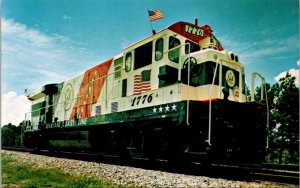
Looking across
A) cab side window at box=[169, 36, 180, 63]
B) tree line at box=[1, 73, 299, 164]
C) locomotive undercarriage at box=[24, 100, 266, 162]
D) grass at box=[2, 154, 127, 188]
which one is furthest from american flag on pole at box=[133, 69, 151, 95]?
tree line at box=[1, 73, 299, 164]

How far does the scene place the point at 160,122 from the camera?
6.91 metres

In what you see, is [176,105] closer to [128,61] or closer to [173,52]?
[173,52]

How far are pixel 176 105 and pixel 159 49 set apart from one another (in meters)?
1.71

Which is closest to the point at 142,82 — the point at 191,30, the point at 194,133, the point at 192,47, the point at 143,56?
the point at 143,56

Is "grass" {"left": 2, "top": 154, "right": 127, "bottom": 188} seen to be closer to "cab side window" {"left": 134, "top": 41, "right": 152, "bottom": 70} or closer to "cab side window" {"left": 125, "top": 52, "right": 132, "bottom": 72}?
"cab side window" {"left": 134, "top": 41, "right": 152, "bottom": 70}

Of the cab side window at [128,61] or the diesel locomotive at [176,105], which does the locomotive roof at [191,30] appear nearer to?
the diesel locomotive at [176,105]

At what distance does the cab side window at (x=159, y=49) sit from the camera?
7.31 meters

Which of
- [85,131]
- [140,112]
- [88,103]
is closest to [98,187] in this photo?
[140,112]

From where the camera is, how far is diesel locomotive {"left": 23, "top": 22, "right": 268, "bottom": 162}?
19.9 ft

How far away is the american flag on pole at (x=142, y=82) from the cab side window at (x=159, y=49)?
1.49ft

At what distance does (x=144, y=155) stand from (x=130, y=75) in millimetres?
2362

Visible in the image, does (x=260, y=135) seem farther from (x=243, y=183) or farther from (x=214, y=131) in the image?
(x=243, y=183)

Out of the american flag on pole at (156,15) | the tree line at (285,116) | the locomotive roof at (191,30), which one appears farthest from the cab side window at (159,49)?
the tree line at (285,116)

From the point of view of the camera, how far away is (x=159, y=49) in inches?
291
